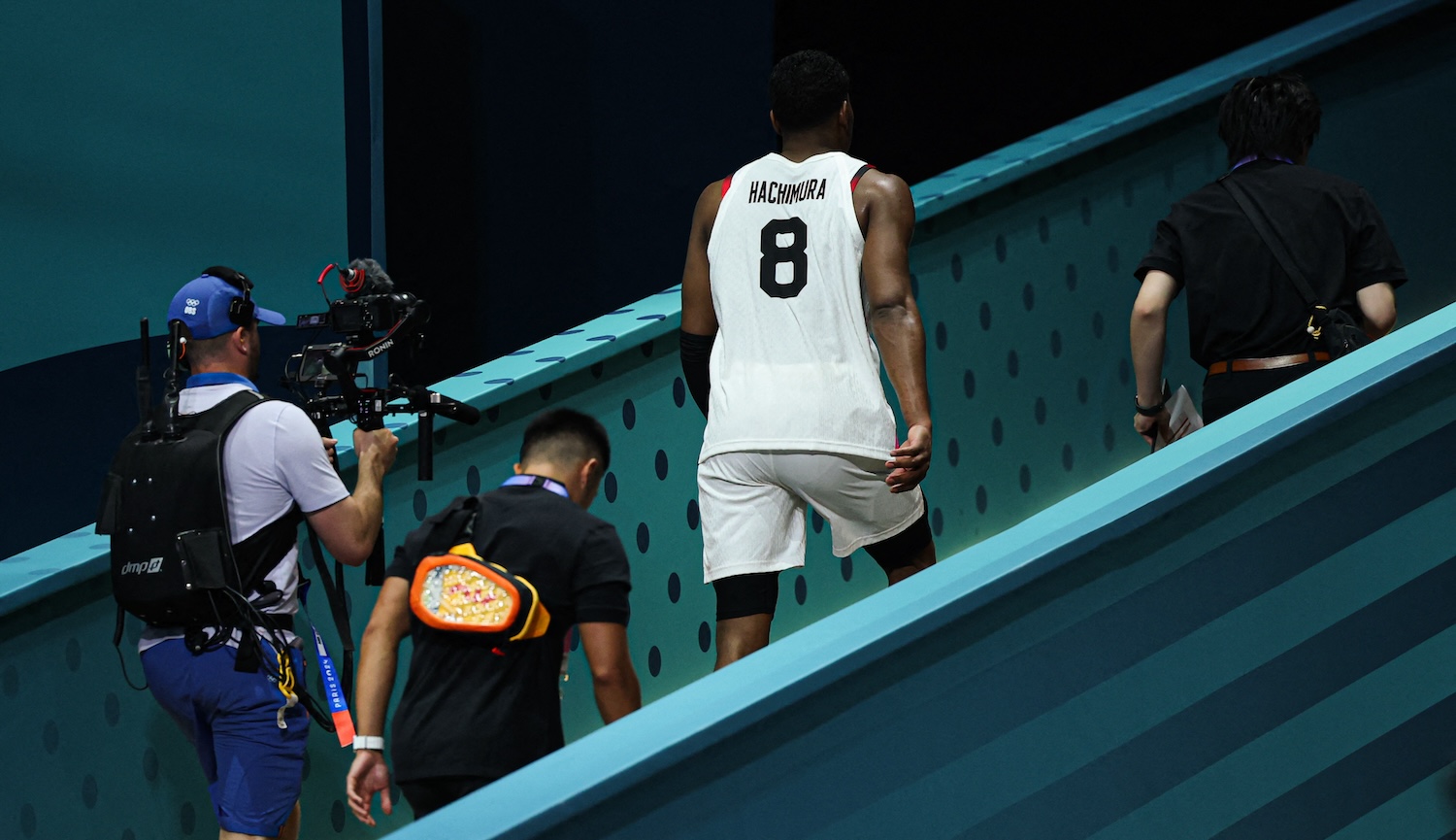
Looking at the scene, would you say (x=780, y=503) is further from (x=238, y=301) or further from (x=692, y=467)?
(x=238, y=301)

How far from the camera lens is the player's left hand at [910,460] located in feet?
13.5

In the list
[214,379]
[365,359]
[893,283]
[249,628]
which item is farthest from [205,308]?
[893,283]

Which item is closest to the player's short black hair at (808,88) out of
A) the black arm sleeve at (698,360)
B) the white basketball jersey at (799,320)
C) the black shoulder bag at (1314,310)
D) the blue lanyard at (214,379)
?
the white basketball jersey at (799,320)

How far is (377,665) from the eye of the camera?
358cm

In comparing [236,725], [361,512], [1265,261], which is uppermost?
[1265,261]

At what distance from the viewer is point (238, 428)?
4.26m

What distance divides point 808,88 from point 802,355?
71 centimetres

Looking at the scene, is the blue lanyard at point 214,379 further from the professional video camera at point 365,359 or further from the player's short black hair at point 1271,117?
the player's short black hair at point 1271,117

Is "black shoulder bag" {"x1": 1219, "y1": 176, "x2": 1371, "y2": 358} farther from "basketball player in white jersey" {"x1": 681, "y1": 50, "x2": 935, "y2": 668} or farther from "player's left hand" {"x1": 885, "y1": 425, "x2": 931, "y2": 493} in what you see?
"player's left hand" {"x1": 885, "y1": 425, "x2": 931, "y2": 493}

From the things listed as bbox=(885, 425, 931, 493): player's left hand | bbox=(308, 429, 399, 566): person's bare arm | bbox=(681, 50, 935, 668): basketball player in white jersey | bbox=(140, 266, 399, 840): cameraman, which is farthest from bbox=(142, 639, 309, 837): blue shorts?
bbox=(885, 425, 931, 493): player's left hand

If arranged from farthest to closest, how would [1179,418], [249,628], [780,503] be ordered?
[1179,418] < [780,503] < [249,628]

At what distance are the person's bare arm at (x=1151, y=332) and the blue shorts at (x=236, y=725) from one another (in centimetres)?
249

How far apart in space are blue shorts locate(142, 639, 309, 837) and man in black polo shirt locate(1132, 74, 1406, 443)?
2.56 meters

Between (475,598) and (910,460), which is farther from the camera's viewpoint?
(910,460)
